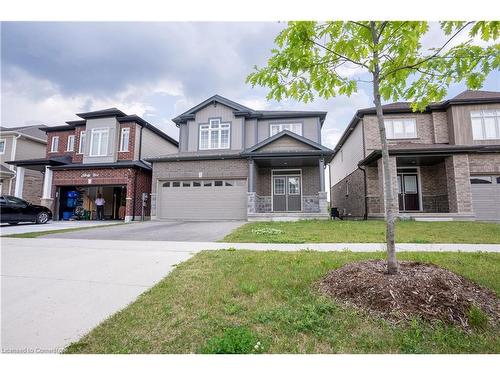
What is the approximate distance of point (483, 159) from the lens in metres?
13.6

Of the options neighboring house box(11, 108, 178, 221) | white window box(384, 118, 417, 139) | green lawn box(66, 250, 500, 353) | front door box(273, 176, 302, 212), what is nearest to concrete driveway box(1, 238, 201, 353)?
green lawn box(66, 250, 500, 353)

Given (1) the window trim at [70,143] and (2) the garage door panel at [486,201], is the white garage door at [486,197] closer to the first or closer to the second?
(2) the garage door panel at [486,201]

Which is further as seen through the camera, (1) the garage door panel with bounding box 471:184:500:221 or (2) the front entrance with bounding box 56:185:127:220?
(2) the front entrance with bounding box 56:185:127:220

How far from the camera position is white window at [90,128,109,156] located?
1741 cm

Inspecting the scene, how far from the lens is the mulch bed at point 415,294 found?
2551 millimetres

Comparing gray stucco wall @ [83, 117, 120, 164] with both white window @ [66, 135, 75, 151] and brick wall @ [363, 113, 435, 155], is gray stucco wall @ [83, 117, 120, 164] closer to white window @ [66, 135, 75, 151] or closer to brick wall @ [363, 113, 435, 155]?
white window @ [66, 135, 75, 151]

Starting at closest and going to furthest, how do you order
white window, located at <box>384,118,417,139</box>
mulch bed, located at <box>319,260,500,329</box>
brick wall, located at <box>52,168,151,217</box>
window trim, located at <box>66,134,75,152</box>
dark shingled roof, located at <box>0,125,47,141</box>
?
mulch bed, located at <box>319,260,500,329</box> → white window, located at <box>384,118,417,139</box> → brick wall, located at <box>52,168,151,217</box> → window trim, located at <box>66,134,75,152</box> → dark shingled roof, located at <box>0,125,47,141</box>

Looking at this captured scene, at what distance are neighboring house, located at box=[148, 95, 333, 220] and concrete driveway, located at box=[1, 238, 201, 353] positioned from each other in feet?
29.1

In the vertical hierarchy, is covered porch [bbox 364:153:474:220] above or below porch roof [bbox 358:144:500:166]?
below

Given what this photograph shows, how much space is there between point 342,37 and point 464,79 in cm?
172

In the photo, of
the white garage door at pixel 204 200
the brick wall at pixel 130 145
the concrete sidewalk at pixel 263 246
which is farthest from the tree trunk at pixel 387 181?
the brick wall at pixel 130 145
